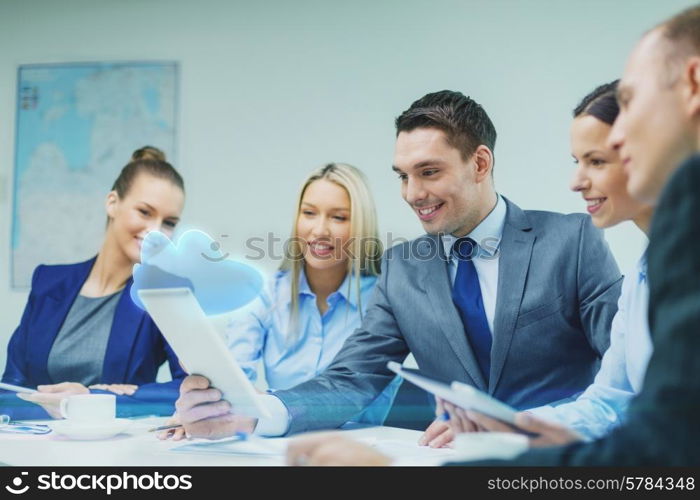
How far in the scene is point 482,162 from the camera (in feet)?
7.08

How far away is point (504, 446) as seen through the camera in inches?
35.7

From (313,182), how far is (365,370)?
0.88m

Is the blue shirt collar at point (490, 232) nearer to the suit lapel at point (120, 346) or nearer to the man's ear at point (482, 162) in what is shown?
the man's ear at point (482, 162)

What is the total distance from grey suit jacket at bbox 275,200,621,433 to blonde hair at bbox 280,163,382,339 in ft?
1.60

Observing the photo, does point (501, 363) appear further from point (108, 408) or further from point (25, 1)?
point (25, 1)

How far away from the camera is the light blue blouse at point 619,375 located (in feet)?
4.66

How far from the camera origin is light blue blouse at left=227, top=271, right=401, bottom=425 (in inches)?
93.4

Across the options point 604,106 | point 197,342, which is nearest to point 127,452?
Answer: point 197,342

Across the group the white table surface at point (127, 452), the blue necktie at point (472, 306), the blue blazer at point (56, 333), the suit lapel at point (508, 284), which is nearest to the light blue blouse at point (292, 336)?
the blue blazer at point (56, 333)

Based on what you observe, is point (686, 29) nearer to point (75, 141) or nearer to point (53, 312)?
point (53, 312)

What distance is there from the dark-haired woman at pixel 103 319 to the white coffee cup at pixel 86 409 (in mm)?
559

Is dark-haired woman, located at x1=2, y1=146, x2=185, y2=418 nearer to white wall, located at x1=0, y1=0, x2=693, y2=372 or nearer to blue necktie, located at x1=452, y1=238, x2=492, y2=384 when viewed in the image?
white wall, located at x1=0, y1=0, x2=693, y2=372

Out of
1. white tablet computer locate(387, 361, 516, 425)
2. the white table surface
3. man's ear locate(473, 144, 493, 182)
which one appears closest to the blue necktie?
man's ear locate(473, 144, 493, 182)

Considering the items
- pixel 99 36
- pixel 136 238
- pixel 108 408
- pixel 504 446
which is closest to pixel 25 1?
pixel 99 36
